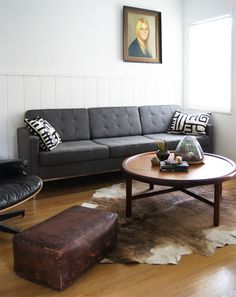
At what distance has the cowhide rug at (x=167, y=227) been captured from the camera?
2350 millimetres

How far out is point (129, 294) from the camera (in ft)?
6.31

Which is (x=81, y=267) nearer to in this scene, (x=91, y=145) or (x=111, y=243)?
(x=111, y=243)

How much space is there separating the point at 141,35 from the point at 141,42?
0.31ft

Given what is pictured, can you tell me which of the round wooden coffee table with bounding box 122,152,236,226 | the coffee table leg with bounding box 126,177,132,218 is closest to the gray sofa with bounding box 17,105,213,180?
the round wooden coffee table with bounding box 122,152,236,226

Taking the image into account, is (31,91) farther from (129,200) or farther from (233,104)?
(233,104)

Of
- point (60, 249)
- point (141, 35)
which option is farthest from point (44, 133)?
point (141, 35)

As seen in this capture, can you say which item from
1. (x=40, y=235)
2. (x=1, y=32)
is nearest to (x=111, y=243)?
(x=40, y=235)

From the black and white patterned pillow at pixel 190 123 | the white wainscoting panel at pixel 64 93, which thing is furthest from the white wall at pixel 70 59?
the black and white patterned pillow at pixel 190 123

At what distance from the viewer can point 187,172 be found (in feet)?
9.43

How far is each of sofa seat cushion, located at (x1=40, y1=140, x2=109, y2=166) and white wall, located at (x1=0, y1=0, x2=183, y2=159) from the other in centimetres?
73

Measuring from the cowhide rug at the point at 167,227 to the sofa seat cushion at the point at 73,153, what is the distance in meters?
0.41

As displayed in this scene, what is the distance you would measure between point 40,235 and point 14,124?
2.29m

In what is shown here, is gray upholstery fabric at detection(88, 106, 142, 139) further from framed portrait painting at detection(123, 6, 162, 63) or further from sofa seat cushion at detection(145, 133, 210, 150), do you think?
framed portrait painting at detection(123, 6, 162, 63)

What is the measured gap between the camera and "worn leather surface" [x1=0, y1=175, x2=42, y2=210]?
244 cm
